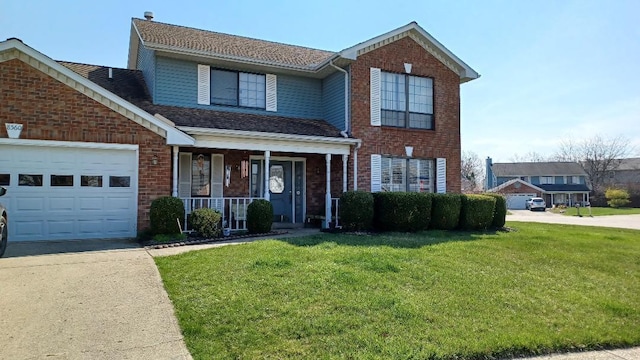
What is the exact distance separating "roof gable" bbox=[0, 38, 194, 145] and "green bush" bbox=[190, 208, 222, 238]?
1986mm

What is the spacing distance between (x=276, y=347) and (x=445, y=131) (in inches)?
559

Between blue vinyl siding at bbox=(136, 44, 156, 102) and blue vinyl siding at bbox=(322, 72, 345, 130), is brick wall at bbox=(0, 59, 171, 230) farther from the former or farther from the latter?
blue vinyl siding at bbox=(322, 72, 345, 130)

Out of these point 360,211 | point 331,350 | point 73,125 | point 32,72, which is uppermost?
point 32,72

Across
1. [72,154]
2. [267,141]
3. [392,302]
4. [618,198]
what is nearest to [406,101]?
[267,141]

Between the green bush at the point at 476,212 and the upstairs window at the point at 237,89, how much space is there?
25.7 ft

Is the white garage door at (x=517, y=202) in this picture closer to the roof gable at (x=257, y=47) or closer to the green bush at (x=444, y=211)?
the roof gable at (x=257, y=47)

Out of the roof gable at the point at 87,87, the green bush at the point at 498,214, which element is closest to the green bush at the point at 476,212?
the green bush at the point at 498,214

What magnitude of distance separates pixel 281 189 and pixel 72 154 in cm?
706

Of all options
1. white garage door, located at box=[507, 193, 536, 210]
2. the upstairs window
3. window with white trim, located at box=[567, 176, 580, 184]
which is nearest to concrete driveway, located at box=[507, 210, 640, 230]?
the upstairs window

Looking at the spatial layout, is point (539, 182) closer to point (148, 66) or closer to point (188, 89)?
point (188, 89)

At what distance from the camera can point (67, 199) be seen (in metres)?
10.8

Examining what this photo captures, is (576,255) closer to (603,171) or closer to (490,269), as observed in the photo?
(490,269)

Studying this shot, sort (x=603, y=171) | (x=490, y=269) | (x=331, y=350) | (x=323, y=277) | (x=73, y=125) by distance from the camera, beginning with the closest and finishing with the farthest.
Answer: (x=331, y=350) → (x=323, y=277) → (x=490, y=269) → (x=73, y=125) → (x=603, y=171)

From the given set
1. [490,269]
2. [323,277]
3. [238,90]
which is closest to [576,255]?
[490,269]
